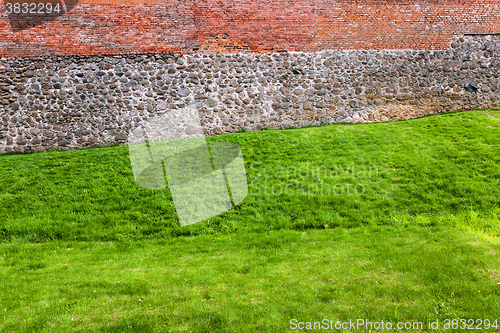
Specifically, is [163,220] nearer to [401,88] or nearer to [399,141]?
[399,141]

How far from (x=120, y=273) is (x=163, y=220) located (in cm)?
192

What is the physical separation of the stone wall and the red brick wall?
0.41 metres

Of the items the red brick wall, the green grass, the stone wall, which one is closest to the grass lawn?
the green grass

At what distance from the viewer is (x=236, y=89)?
11.8 metres

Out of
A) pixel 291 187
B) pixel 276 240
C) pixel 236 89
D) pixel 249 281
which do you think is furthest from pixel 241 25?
pixel 249 281

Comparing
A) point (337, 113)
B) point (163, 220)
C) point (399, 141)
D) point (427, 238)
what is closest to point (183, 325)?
point (163, 220)

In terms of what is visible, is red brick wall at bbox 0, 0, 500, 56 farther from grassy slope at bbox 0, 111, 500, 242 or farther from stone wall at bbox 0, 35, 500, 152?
grassy slope at bbox 0, 111, 500, 242

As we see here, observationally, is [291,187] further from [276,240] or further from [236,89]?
[236,89]

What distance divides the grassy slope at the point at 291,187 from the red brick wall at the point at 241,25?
438cm

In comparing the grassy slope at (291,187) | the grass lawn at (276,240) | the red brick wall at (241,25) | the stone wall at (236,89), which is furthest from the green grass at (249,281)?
the red brick wall at (241,25)

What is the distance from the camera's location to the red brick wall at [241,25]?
10789 mm

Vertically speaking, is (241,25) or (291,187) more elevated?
(241,25)

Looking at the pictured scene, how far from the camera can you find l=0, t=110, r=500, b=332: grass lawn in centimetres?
369

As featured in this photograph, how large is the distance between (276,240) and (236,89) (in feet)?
25.1
